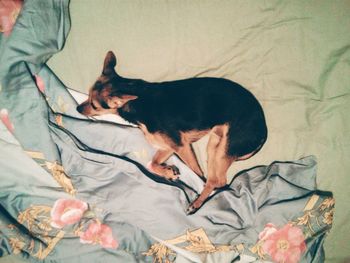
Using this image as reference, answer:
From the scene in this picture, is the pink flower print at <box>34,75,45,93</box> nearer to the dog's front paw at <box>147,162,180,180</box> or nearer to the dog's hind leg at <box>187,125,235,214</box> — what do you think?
the dog's front paw at <box>147,162,180,180</box>

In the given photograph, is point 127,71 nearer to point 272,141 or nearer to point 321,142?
point 272,141

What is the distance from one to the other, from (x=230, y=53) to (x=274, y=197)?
621mm

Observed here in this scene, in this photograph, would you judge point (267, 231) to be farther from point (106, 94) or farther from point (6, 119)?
point (6, 119)

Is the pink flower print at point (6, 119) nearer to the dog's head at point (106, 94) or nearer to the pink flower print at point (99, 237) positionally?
the dog's head at point (106, 94)

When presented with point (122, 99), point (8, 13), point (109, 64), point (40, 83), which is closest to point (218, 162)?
point (122, 99)

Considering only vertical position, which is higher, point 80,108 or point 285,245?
point 80,108

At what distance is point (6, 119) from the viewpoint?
1.14 meters

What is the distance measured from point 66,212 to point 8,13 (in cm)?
84

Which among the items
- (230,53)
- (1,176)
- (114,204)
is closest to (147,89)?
(230,53)

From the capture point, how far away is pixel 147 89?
126cm

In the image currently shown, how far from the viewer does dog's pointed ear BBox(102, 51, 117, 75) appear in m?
1.24

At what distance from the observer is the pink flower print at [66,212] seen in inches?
42.9

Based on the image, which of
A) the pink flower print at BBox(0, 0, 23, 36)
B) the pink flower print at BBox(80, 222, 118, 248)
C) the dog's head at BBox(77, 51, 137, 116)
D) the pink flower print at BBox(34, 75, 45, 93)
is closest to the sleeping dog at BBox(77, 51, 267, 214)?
the dog's head at BBox(77, 51, 137, 116)

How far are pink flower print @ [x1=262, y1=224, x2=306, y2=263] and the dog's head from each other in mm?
776
